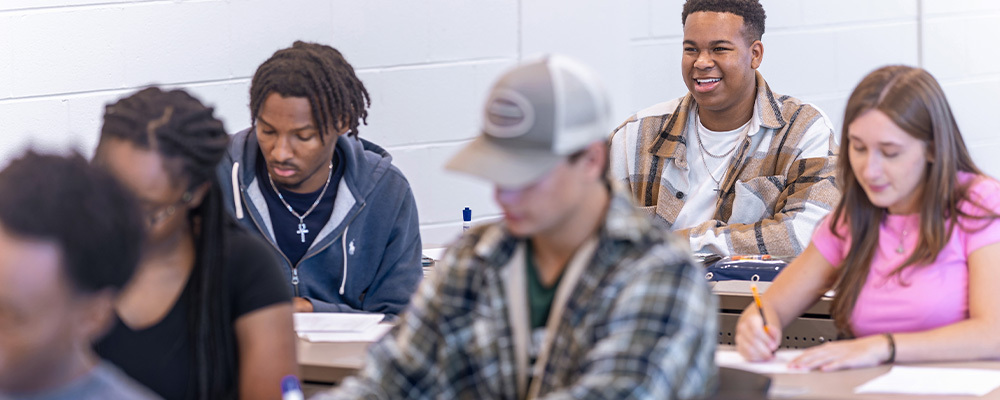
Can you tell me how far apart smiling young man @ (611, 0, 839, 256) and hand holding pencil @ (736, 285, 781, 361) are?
1.03 m

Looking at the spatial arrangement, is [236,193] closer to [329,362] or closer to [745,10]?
[329,362]

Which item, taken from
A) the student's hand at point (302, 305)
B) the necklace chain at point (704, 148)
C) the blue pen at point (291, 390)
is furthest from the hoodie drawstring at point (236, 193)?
the necklace chain at point (704, 148)

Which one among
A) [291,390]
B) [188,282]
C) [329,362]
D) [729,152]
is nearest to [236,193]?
[329,362]

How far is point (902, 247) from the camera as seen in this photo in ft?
6.77

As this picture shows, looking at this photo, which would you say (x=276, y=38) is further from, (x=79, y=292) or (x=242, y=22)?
(x=79, y=292)

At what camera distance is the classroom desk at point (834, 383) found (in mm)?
1753

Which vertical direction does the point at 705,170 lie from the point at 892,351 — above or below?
above

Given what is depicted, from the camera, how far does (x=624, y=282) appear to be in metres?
1.30

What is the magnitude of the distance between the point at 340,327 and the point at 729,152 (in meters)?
1.52

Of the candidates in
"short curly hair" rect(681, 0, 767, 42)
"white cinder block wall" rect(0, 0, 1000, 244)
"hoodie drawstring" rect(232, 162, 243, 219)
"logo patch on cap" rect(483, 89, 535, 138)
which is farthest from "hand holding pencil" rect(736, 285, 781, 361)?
"white cinder block wall" rect(0, 0, 1000, 244)

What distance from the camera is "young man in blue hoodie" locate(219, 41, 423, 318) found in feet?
8.27

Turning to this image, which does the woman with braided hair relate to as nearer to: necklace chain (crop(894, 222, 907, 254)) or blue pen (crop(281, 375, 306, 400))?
blue pen (crop(281, 375, 306, 400))

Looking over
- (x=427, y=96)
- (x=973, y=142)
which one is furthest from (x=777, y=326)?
(x=973, y=142)

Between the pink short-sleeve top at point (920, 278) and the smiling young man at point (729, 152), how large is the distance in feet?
3.29
